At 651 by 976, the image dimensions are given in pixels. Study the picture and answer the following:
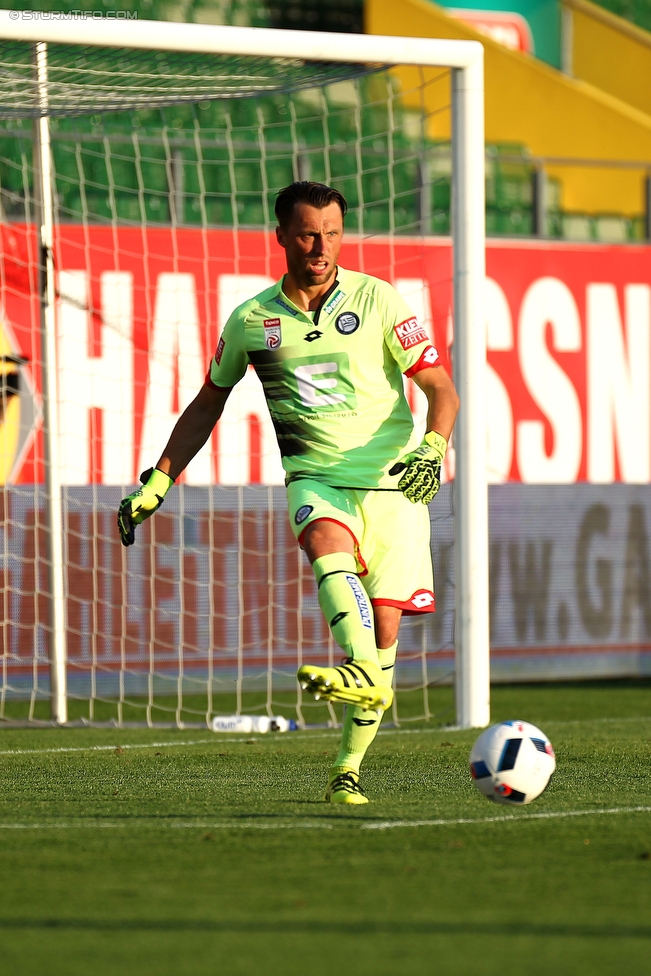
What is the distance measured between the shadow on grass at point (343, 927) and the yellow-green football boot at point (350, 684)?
1291 millimetres

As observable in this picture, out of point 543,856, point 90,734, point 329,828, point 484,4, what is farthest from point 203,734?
point 484,4

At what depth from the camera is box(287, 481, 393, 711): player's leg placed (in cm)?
496

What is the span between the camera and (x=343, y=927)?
3.49 meters

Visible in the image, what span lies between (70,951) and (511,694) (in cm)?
871

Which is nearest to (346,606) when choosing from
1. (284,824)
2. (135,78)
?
(284,824)

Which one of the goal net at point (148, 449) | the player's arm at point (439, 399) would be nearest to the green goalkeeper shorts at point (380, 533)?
the player's arm at point (439, 399)

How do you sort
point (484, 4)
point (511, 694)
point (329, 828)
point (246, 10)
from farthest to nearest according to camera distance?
point (484, 4)
point (246, 10)
point (511, 694)
point (329, 828)

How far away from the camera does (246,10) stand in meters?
17.7

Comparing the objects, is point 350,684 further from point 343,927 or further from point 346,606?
point 343,927

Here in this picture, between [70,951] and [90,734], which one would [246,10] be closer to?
[90,734]

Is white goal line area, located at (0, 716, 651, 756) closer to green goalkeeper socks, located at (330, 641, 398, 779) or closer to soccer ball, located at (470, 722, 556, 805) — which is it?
green goalkeeper socks, located at (330, 641, 398, 779)

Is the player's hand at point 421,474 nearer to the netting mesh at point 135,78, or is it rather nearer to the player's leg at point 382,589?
the player's leg at point 382,589

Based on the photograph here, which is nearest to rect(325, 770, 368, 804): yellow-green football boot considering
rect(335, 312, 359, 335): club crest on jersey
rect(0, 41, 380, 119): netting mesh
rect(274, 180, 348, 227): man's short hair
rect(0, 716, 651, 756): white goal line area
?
rect(335, 312, 359, 335): club crest on jersey

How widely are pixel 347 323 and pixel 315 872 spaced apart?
Result: 2.08 meters
